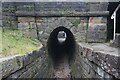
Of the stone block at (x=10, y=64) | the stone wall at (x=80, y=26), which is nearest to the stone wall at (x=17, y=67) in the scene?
the stone block at (x=10, y=64)

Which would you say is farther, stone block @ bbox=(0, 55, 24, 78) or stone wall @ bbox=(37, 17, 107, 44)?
stone wall @ bbox=(37, 17, 107, 44)

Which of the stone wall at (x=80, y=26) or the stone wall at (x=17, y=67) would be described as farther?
the stone wall at (x=80, y=26)

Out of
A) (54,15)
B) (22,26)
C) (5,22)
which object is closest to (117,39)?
(54,15)

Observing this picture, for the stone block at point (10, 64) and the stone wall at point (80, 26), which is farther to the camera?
the stone wall at point (80, 26)

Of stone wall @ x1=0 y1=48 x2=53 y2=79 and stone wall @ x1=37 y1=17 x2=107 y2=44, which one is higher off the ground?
stone wall @ x1=37 y1=17 x2=107 y2=44

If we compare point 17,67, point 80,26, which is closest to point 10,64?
point 17,67

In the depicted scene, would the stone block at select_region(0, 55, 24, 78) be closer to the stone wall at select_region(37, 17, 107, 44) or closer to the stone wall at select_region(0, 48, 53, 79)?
the stone wall at select_region(0, 48, 53, 79)

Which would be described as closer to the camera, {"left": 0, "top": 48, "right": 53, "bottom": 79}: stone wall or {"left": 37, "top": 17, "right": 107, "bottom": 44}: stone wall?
{"left": 0, "top": 48, "right": 53, "bottom": 79}: stone wall

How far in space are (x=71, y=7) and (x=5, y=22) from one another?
3.22 metres

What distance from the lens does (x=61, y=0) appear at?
9555 mm

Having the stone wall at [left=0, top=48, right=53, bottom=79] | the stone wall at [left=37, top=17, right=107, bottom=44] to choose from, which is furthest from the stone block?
the stone wall at [left=37, top=17, right=107, bottom=44]

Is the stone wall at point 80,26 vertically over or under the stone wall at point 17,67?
over

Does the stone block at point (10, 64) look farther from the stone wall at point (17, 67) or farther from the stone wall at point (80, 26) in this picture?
the stone wall at point (80, 26)

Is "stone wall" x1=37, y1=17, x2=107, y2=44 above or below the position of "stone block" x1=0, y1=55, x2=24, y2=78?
above
